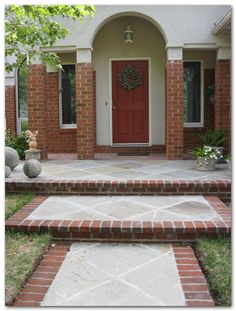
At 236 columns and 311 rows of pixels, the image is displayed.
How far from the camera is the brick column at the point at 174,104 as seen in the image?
770 cm

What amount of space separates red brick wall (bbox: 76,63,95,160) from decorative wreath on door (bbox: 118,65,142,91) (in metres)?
1.55

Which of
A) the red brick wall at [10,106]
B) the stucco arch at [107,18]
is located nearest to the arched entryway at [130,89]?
the stucco arch at [107,18]

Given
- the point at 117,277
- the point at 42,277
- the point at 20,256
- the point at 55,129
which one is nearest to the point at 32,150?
the point at 55,129

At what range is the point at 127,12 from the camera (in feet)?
25.2

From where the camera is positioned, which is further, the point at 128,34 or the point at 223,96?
the point at 128,34

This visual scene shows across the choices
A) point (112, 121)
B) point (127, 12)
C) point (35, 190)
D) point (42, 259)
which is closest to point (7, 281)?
point (42, 259)

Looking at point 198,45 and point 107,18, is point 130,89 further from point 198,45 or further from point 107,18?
point 198,45

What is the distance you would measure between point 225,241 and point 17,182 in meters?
2.97

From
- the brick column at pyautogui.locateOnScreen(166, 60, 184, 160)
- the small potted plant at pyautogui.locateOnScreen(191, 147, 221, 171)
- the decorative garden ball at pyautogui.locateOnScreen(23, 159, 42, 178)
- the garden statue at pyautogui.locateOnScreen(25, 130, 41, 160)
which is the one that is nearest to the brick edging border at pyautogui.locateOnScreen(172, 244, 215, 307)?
the decorative garden ball at pyautogui.locateOnScreen(23, 159, 42, 178)

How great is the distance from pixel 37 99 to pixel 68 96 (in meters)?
1.85

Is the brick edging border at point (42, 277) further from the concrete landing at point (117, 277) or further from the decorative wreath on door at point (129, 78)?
the decorative wreath on door at point (129, 78)

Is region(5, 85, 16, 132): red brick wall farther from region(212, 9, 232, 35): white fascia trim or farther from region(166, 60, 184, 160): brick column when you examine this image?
region(212, 9, 232, 35): white fascia trim

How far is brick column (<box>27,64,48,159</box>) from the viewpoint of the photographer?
7891 mm

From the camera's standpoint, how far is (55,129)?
9656mm
